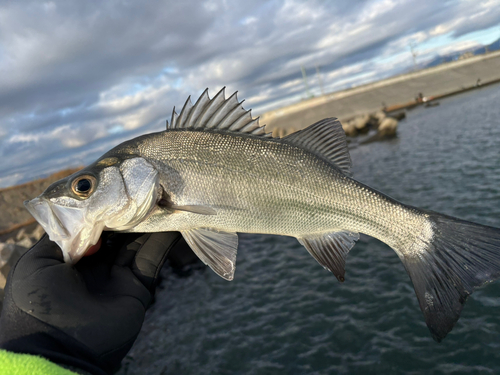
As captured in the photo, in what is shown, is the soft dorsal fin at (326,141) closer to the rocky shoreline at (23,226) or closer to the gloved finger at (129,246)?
the gloved finger at (129,246)

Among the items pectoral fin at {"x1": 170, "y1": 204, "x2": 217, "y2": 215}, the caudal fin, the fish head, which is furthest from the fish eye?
the caudal fin

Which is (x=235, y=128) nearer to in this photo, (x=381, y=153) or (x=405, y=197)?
(x=405, y=197)

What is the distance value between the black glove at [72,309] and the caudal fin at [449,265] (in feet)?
9.71

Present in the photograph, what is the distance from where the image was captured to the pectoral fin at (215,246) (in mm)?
3281

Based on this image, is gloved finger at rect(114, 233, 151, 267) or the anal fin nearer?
the anal fin

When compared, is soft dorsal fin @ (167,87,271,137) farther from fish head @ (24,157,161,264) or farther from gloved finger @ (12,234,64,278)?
gloved finger @ (12,234,64,278)

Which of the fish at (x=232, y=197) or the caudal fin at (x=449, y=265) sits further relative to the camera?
the fish at (x=232, y=197)

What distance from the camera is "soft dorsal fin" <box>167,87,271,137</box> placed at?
346 cm

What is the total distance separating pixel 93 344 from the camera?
2.80 m

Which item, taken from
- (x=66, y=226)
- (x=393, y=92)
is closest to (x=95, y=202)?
(x=66, y=226)

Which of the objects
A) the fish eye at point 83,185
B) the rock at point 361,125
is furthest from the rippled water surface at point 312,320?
the rock at point 361,125

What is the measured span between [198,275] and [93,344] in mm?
5835

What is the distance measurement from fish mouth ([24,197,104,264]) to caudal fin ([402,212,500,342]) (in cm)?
324

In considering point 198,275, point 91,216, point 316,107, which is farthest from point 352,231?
point 316,107
